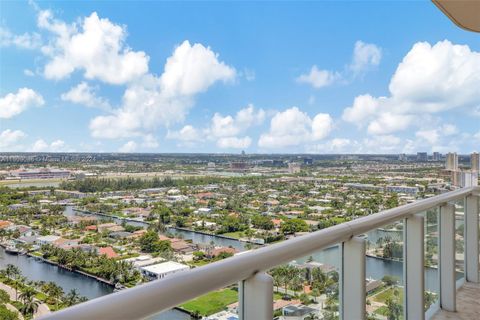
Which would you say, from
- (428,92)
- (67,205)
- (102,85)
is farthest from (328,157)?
(67,205)

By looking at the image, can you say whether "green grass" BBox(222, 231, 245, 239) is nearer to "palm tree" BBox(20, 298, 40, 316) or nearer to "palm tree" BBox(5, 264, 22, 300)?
"palm tree" BBox(5, 264, 22, 300)

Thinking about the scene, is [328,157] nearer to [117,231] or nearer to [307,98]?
[117,231]

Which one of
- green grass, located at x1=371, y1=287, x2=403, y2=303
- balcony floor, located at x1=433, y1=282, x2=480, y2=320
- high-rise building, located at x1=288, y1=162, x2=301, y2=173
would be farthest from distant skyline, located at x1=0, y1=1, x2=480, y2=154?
balcony floor, located at x1=433, y1=282, x2=480, y2=320

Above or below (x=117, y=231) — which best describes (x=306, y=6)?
above

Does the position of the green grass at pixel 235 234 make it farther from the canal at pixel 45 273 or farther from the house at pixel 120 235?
the canal at pixel 45 273

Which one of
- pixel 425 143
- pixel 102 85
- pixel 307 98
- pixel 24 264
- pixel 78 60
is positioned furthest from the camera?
pixel 307 98

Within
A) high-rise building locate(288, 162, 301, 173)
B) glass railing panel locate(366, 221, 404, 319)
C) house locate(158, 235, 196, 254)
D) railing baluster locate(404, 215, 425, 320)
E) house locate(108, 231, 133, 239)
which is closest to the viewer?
→ glass railing panel locate(366, 221, 404, 319)

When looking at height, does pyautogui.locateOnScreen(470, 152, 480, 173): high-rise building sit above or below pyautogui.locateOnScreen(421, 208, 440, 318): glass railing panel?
above
